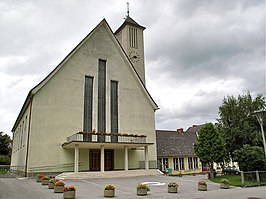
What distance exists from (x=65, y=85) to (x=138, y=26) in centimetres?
1487

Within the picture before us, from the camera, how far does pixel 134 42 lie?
3291 cm

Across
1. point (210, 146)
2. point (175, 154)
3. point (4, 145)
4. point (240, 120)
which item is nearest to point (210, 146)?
point (210, 146)

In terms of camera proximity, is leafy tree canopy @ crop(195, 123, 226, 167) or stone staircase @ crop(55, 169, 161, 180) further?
leafy tree canopy @ crop(195, 123, 226, 167)

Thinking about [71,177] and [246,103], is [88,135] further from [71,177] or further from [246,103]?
[246,103]

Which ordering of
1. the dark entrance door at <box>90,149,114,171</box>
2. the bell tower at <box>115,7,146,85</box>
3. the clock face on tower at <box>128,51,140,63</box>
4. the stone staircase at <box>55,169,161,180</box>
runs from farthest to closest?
1. the bell tower at <box>115,7,146,85</box>
2. the clock face on tower at <box>128,51,140,63</box>
3. the dark entrance door at <box>90,149,114,171</box>
4. the stone staircase at <box>55,169,161,180</box>

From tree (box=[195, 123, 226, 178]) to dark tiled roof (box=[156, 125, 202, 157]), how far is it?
997 centimetres

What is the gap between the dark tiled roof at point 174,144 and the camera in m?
32.5

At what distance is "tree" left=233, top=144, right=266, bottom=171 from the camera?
18.6m

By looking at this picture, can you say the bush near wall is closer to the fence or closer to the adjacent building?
the adjacent building

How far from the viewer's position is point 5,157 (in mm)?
39906

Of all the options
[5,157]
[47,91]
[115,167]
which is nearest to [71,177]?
[115,167]

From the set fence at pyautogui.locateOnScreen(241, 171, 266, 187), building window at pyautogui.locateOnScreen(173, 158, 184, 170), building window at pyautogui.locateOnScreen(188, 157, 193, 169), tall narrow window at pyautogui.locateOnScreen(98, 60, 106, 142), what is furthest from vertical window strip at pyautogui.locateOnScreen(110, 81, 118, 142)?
building window at pyautogui.locateOnScreen(188, 157, 193, 169)

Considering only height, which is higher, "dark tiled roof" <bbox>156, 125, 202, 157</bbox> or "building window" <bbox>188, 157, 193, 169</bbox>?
"dark tiled roof" <bbox>156, 125, 202, 157</bbox>

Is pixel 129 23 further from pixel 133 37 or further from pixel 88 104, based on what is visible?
pixel 88 104
